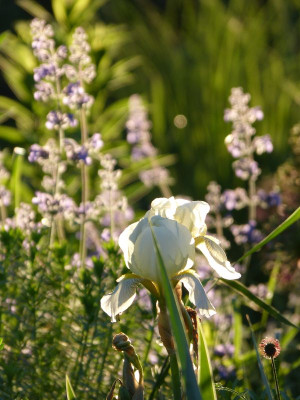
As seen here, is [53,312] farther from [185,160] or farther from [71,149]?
[185,160]

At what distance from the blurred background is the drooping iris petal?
1.75 metres

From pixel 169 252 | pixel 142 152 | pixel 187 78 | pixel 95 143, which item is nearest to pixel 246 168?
pixel 95 143

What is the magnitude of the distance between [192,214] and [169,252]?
11cm

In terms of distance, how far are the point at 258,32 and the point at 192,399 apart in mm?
5513

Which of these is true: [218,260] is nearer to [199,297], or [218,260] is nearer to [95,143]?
[199,297]

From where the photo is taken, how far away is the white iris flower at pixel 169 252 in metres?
0.91

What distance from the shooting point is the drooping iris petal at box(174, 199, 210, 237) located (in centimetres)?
100

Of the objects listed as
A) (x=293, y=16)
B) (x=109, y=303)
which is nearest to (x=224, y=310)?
(x=109, y=303)

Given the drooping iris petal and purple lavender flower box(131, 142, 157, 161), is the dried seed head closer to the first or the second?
the drooping iris petal

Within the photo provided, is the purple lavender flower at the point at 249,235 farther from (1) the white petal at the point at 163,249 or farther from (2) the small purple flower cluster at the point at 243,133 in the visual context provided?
(1) the white petal at the point at 163,249

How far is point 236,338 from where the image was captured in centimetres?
170

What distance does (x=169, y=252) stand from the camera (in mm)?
905

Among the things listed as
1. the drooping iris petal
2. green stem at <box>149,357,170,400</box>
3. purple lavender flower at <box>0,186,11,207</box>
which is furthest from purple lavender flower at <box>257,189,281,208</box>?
the drooping iris petal

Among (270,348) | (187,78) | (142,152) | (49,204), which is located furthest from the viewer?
(187,78)
